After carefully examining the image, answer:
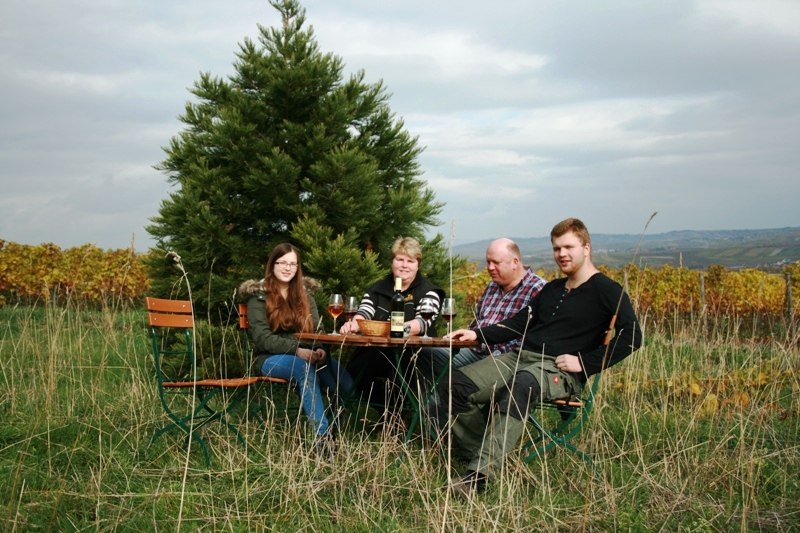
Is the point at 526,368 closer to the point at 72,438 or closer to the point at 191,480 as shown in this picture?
the point at 191,480

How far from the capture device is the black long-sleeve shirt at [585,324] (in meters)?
4.00

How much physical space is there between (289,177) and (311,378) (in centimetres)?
200

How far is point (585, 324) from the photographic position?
4.16 m

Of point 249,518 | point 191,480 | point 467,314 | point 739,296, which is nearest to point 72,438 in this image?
point 191,480

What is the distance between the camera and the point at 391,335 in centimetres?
435

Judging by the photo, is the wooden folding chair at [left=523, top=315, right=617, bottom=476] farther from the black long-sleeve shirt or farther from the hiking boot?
the hiking boot

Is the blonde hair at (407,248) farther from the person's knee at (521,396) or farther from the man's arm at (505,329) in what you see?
the person's knee at (521,396)

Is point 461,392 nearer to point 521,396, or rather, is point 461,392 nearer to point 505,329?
point 521,396

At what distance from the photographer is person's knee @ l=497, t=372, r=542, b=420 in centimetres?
384

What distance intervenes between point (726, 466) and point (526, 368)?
114 centimetres

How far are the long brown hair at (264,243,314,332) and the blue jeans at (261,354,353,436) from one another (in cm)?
22

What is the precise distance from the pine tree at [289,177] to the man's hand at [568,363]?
2140mm

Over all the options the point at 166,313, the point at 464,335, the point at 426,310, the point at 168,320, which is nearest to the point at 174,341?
the point at 166,313

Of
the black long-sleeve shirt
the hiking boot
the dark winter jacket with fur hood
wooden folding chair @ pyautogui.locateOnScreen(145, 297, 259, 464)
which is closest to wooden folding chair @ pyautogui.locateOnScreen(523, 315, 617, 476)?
the black long-sleeve shirt
